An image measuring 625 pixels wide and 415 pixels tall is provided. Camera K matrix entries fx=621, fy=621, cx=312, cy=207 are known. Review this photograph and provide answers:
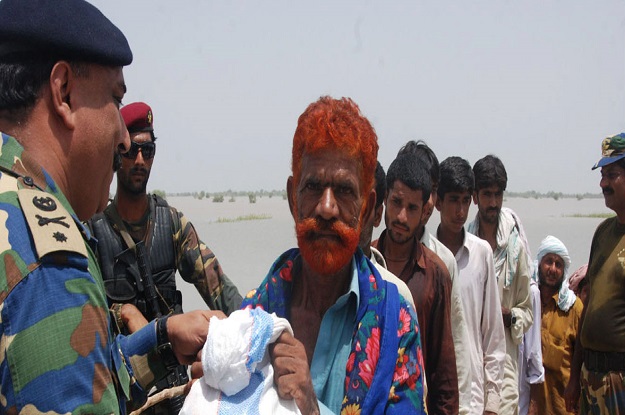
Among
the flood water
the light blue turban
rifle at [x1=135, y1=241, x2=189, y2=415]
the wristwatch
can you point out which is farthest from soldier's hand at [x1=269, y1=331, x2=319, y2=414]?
the flood water

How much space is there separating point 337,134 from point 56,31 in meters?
1.11

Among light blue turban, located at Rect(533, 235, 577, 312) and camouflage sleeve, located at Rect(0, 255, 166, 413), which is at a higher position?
camouflage sleeve, located at Rect(0, 255, 166, 413)

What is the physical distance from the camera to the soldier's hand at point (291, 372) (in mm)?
1819

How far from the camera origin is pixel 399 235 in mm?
3859

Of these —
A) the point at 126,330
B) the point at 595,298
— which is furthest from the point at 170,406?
the point at 595,298

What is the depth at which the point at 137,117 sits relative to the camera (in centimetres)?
404

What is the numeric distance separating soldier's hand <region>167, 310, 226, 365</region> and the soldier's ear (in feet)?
2.53

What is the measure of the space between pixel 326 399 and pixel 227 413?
0.53m

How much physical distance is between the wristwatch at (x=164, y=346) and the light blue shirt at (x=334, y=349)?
0.50 m

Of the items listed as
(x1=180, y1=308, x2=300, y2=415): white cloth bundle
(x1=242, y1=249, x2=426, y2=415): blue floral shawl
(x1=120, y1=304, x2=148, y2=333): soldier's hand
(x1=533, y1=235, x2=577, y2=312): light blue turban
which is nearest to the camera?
(x1=180, y1=308, x2=300, y2=415): white cloth bundle

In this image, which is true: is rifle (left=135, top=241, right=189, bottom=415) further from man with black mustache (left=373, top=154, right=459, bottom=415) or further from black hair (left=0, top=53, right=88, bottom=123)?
black hair (left=0, top=53, right=88, bottom=123)

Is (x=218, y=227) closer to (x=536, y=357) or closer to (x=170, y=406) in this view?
(x=536, y=357)

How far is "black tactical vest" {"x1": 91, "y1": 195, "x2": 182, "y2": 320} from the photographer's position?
12.3 feet

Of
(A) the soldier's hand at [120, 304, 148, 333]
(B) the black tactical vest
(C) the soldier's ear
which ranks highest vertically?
(C) the soldier's ear
